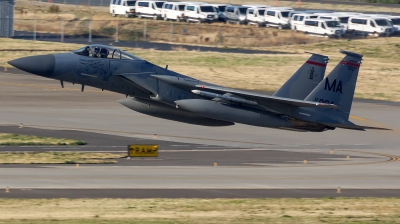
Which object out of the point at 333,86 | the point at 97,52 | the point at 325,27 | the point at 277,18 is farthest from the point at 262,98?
the point at 277,18

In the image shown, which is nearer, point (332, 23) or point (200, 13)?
point (332, 23)

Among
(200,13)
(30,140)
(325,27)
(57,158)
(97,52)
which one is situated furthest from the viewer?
(200,13)

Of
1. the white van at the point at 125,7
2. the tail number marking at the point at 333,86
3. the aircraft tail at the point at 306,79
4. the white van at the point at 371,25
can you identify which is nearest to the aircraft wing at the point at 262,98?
the aircraft tail at the point at 306,79

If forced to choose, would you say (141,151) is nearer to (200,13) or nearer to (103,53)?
(103,53)

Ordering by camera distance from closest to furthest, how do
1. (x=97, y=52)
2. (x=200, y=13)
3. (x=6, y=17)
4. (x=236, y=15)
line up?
(x=97, y=52) → (x=6, y=17) → (x=200, y=13) → (x=236, y=15)

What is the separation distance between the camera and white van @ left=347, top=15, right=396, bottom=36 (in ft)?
247

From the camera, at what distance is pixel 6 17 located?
6712 centimetres

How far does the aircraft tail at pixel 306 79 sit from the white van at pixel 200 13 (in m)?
52.8

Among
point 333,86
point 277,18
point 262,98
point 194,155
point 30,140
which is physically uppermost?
point 277,18

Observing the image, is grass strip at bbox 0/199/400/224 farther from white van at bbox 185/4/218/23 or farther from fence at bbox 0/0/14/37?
white van at bbox 185/4/218/23

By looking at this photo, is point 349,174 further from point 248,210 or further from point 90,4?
point 90,4

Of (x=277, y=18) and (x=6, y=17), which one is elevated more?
(x=277, y=18)

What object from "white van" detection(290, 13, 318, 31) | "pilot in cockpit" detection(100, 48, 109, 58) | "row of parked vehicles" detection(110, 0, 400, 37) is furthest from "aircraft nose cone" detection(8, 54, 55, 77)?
"white van" detection(290, 13, 318, 31)

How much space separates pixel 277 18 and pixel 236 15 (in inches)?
191
